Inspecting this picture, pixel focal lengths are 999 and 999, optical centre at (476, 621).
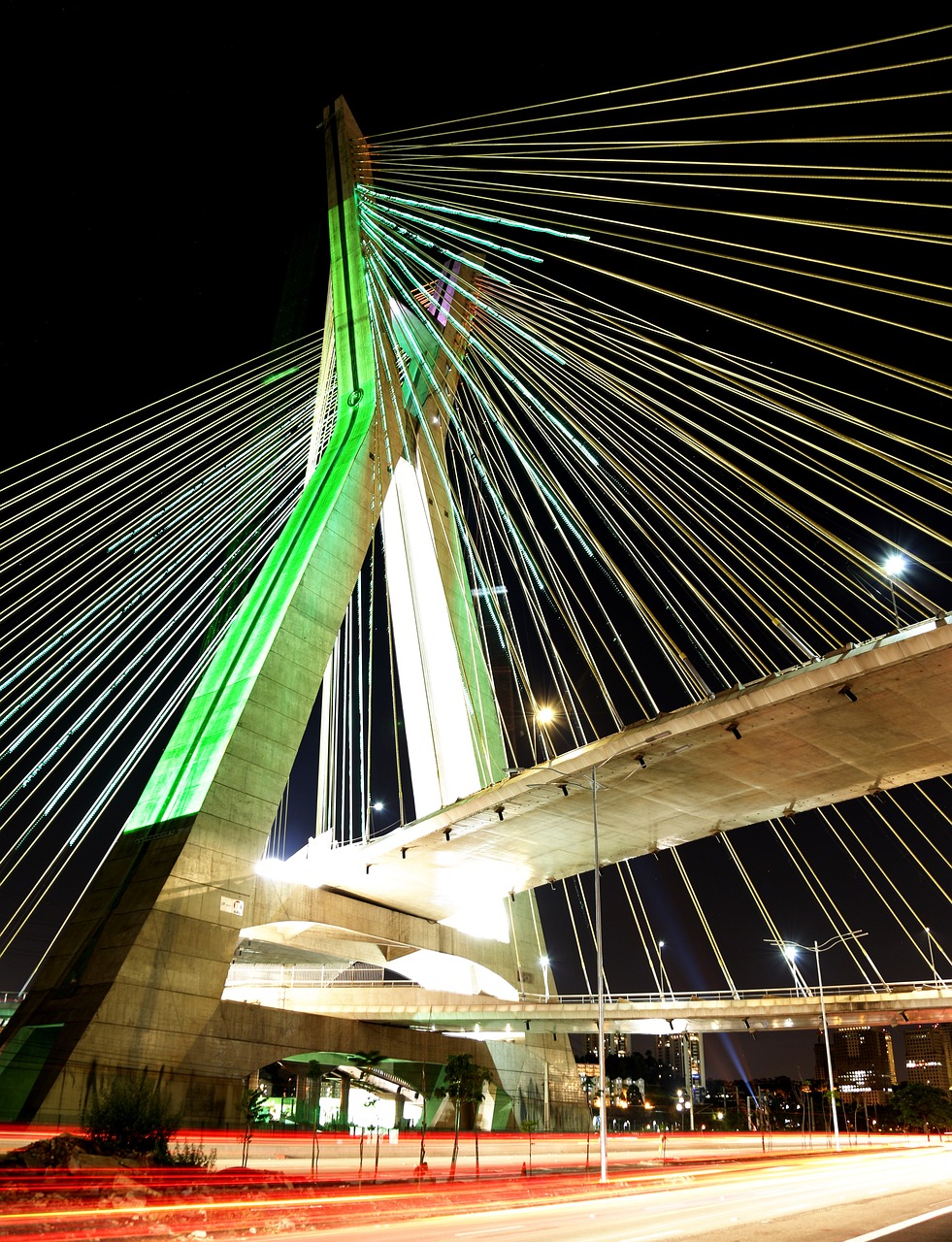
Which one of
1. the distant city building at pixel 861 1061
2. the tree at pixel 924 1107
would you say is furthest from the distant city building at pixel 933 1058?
the tree at pixel 924 1107

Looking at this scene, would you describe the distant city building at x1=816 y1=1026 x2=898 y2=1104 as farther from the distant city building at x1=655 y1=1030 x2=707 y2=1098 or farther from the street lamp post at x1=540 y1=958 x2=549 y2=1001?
the street lamp post at x1=540 y1=958 x2=549 y2=1001

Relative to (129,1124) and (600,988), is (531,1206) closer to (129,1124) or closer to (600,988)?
(600,988)

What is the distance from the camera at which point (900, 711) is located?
19250 millimetres

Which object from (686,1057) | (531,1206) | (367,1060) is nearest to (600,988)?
(531,1206)

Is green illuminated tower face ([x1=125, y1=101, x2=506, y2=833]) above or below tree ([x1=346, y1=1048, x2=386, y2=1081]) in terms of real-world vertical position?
above

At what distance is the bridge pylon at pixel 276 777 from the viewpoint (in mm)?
19109

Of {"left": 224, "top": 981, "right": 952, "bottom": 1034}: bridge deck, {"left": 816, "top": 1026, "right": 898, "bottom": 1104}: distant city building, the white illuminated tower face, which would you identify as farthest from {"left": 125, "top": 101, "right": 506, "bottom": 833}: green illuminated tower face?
{"left": 816, "top": 1026, "right": 898, "bottom": 1104}: distant city building

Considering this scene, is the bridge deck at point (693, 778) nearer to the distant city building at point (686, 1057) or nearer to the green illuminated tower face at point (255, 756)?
the green illuminated tower face at point (255, 756)

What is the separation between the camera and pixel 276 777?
22.8 m

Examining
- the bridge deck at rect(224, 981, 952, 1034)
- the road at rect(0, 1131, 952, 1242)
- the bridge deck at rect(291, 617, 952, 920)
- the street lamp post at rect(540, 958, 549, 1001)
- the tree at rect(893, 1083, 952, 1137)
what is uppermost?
the bridge deck at rect(291, 617, 952, 920)

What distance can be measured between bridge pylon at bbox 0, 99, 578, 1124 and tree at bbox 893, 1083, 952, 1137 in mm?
47030

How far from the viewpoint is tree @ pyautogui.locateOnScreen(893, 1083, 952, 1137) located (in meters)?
65.4

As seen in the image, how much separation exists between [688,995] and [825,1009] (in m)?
4.91

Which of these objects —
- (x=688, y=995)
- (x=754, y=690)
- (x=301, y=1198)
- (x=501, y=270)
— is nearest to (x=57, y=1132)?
(x=301, y=1198)
